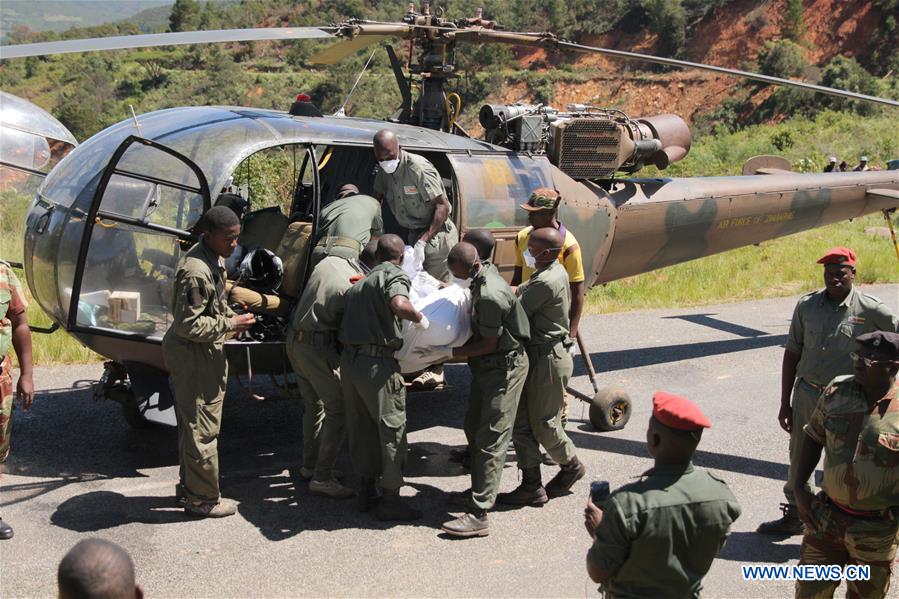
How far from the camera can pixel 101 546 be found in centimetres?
241

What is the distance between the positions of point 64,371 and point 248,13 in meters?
56.8

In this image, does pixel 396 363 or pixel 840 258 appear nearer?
pixel 840 258

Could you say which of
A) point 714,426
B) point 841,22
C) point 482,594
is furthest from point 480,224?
point 841,22

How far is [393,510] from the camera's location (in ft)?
18.1

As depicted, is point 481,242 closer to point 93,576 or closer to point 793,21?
point 93,576

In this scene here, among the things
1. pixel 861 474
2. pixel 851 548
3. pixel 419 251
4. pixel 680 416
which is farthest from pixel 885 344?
pixel 419 251

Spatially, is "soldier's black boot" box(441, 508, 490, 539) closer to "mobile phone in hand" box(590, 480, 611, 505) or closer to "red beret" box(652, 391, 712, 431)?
"mobile phone in hand" box(590, 480, 611, 505)

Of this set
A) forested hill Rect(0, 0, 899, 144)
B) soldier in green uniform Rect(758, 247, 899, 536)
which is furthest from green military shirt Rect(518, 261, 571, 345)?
forested hill Rect(0, 0, 899, 144)

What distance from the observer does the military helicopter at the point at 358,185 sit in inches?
230

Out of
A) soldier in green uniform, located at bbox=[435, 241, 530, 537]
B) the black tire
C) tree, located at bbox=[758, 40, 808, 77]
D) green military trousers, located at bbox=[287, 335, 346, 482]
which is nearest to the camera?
soldier in green uniform, located at bbox=[435, 241, 530, 537]

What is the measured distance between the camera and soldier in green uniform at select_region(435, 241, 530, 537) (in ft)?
17.7

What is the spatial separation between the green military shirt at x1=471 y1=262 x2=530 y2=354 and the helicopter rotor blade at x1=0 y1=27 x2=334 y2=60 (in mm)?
2257

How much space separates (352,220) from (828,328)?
3011 millimetres

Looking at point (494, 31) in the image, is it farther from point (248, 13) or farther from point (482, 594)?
point (248, 13)
